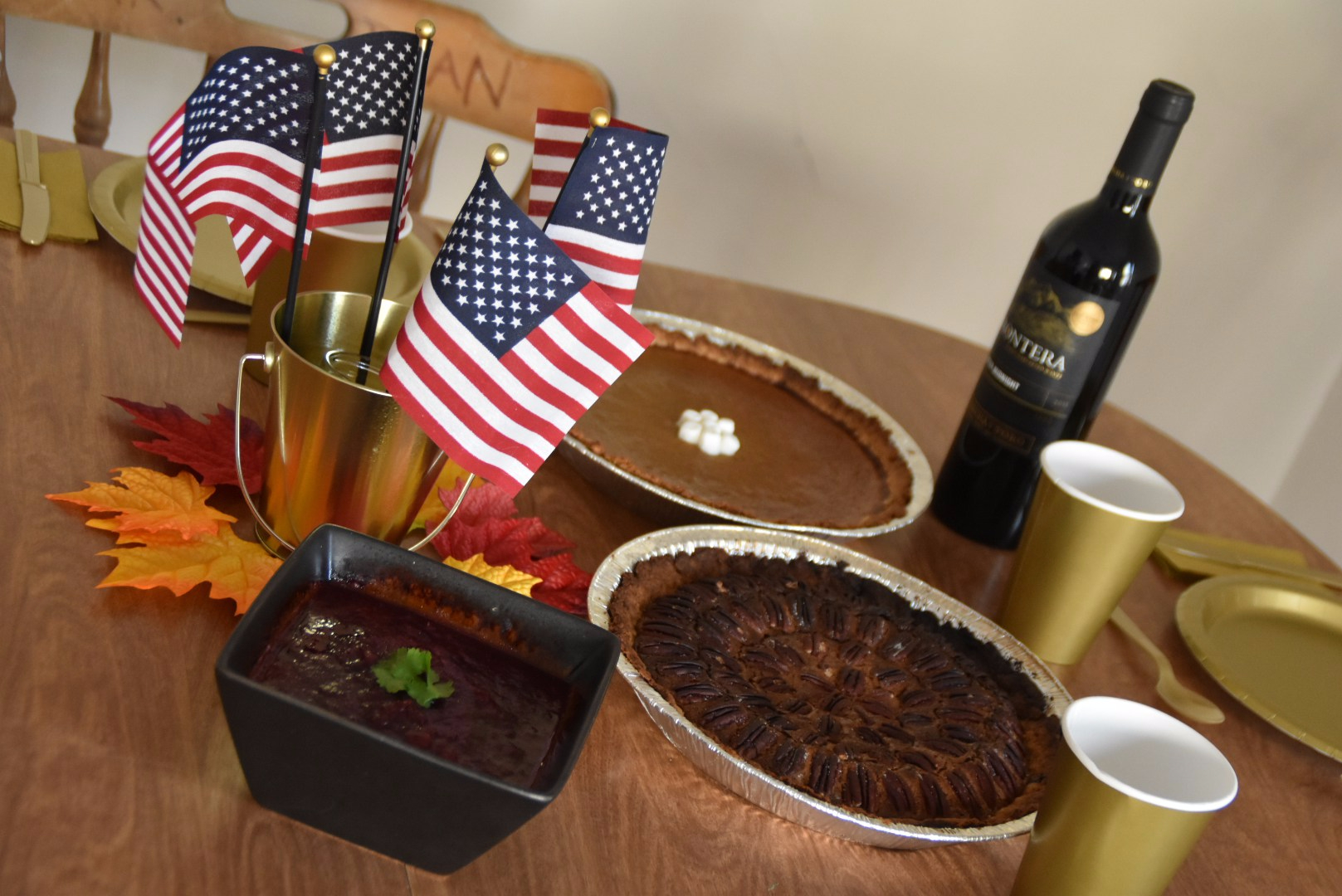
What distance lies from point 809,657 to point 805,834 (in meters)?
0.16

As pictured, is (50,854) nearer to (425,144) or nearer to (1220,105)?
(425,144)

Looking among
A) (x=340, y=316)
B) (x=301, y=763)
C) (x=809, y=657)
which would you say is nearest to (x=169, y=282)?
(x=340, y=316)

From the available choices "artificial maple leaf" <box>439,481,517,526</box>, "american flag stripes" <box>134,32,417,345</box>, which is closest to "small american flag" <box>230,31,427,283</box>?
"american flag stripes" <box>134,32,417,345</box>

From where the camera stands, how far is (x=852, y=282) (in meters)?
2.62

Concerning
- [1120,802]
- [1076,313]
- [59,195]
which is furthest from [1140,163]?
[59,195]

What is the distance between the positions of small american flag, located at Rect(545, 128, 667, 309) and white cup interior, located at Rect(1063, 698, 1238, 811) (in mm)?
400

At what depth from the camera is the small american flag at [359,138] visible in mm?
742

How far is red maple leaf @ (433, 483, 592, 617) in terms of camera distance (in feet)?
2.82

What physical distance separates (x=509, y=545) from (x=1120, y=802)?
0.46 m

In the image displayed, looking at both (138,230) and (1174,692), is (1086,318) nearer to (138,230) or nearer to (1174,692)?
(1174,692)

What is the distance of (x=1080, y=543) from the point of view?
0.92m

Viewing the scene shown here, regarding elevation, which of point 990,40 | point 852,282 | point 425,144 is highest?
point 990,40

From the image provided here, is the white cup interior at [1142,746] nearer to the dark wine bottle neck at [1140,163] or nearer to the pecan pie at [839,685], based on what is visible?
the pecan pie at [839,685]

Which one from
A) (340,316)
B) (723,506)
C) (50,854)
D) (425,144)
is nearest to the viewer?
(50,854)
